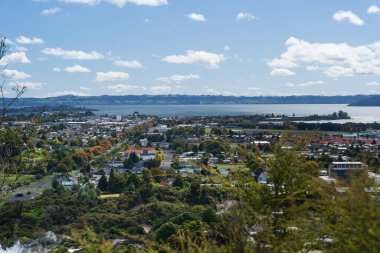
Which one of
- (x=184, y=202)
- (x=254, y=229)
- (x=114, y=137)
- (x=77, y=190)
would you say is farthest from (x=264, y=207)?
(x=114, y=137)

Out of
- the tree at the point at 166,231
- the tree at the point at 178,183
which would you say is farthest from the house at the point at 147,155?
the tree at the point at 166,231

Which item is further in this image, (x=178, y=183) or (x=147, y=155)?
(x=147, y=155)

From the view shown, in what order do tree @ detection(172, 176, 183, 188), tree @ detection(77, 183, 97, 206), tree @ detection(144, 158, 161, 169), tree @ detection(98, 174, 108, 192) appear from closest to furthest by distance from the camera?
1. tree @ detection(77, 183, 97, 206)
2. tree @ detection(172, 176, 183, 188)
3. tree @ detection(98, 174, 108, 192)
4. tree @ detection(144, 158, 161, 169)

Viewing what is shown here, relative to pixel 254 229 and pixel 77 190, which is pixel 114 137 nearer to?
pixel 77 190

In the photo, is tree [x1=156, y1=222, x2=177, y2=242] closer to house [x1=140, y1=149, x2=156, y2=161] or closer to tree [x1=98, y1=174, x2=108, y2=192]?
tree [x1=98, y1=174, x2=108, y2=192]

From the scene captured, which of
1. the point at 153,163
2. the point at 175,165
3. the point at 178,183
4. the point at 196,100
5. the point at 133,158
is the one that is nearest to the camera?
the point at 178,183

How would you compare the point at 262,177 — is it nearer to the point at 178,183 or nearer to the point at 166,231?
the point at 166,231

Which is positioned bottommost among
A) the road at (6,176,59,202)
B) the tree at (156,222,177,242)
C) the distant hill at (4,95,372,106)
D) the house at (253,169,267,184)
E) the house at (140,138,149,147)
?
the road at (6,176,59,202)

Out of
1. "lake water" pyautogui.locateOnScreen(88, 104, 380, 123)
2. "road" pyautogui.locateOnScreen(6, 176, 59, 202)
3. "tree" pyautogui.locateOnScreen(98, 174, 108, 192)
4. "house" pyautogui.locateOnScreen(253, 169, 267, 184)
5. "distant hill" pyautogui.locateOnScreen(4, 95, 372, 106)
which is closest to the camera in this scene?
"house" pyautogui.locateOnScreen(253, 169, 267, 184)

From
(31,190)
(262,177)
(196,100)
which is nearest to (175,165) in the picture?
(31,190)

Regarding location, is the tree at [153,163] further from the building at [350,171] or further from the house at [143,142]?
the house at [143,142]

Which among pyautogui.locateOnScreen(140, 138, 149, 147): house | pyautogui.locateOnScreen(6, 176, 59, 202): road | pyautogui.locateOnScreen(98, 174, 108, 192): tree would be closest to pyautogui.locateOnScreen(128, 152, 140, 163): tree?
pyautogui.locateOnScreen(6, 176, 59, 202): road

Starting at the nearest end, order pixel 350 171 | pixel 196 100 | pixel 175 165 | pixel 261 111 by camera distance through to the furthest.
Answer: pixel 350 171, pixel 175 165, pixel 261 111, pixel 196 100
